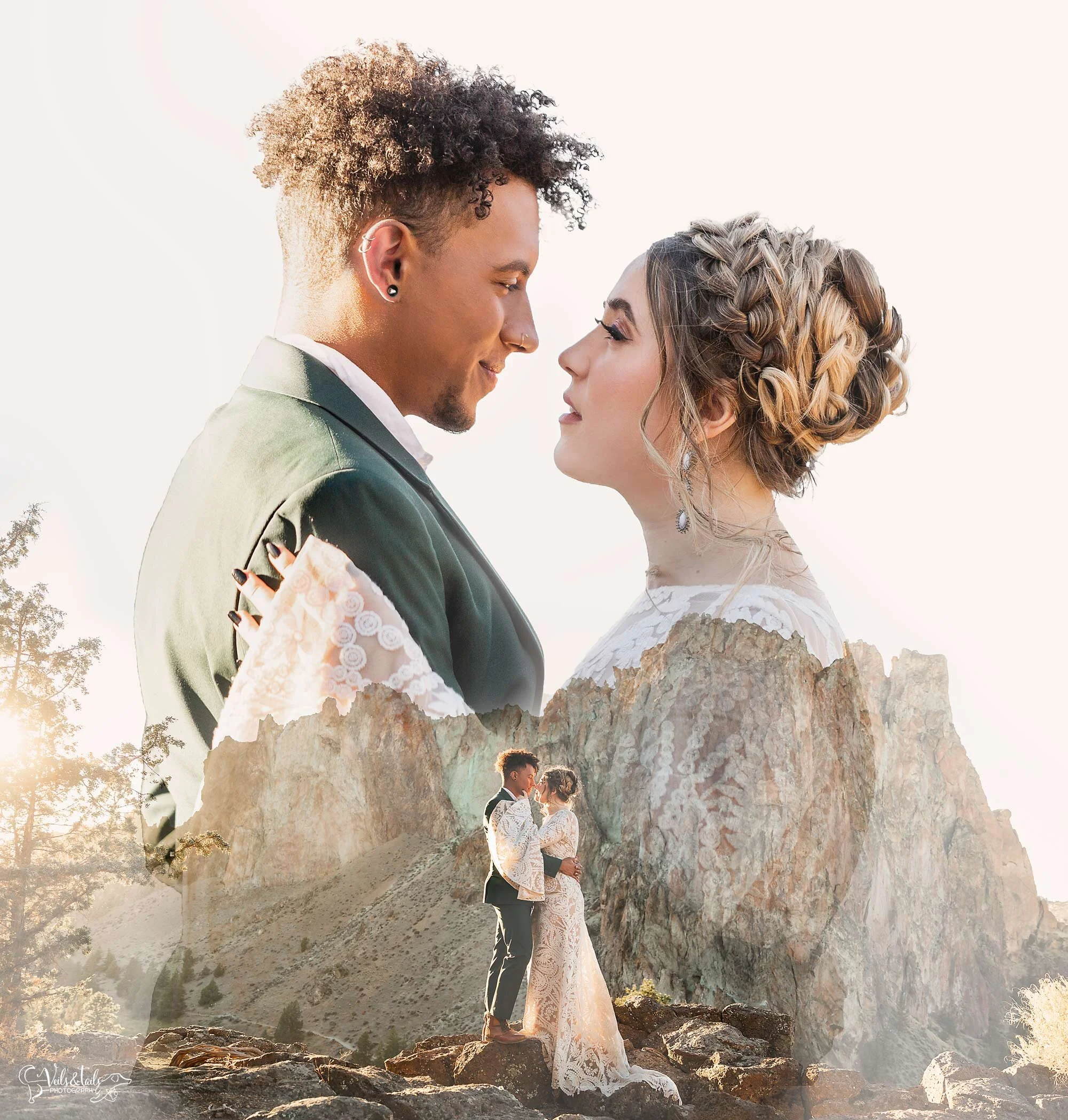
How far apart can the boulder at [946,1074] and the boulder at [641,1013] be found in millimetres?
1312

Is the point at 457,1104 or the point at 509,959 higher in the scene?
the point at 509,959

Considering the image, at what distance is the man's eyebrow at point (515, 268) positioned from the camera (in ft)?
17.1

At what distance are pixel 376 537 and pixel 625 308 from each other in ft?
5.28

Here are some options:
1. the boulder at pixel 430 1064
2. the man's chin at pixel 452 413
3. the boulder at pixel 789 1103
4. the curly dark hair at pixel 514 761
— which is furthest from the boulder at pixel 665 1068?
the man's chin at pixel 452 413

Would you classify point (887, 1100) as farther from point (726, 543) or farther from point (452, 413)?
point (452, 413)

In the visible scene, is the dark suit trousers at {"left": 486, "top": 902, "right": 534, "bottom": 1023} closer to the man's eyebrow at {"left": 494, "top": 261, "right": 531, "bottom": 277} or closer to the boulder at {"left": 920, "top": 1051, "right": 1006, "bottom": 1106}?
the boulder at {"left": 920, "top": 1051, "right": 1006, "bottom": 1106}

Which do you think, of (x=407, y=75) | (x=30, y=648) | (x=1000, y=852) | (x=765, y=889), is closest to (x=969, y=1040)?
(x=765, y=889)

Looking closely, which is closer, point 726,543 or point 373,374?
point 726,543

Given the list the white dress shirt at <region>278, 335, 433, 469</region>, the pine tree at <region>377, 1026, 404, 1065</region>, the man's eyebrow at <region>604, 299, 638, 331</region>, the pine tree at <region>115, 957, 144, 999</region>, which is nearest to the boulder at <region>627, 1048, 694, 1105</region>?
the pine tree at <region>377, 1026, 404, 1065</region>

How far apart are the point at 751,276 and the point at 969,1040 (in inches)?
166

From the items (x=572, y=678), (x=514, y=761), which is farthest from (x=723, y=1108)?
(x=572, y=678)

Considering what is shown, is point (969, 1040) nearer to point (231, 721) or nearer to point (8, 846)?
point (231, 721)

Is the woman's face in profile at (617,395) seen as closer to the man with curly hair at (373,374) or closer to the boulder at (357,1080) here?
the man with curly hair at (373,374)

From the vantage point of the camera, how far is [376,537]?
14.7 ft
